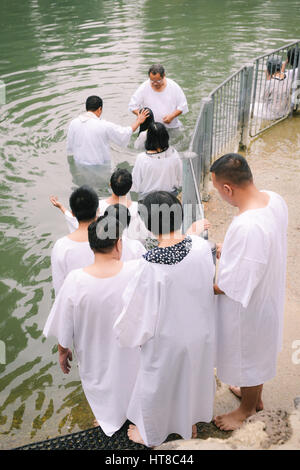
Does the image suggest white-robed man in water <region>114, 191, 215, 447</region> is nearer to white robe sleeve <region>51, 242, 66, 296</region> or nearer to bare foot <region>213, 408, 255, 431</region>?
bare foot <region>213, 408, 255, 431</region>

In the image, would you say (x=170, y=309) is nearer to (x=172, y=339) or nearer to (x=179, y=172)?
(x=172, y=339)

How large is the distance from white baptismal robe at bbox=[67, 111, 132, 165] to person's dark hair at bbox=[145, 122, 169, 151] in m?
1.52

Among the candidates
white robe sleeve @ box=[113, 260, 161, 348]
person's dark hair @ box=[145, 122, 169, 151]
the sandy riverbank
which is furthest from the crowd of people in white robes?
person's dark hair @ box=[145, 122, 169, 151]

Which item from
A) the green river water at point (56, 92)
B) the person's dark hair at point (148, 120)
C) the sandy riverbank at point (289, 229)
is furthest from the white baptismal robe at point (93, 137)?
the sandy riverbank at point (289, 229)

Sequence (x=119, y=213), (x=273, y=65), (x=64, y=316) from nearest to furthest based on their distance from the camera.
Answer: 1. (x=64, y=316)
2. (x=119, y=213)
3. (x=273, y=65)

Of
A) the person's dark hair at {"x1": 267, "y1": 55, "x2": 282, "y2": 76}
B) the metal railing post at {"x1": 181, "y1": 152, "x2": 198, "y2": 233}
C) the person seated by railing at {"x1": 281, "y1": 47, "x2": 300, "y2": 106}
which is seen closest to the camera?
the metal railing post at {"x1": 181, "y1": 152, "x2": 198, "y2": 233}

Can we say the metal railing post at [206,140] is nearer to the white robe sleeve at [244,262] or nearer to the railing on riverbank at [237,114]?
the railing on riverbank at [237,114]

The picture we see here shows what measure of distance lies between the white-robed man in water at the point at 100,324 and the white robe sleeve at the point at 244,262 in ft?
2.28

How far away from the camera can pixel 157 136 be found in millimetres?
5605

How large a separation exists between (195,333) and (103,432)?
1.37 meters

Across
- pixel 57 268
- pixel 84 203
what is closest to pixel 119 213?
pixel 84 203

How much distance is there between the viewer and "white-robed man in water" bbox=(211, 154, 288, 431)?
3186mm

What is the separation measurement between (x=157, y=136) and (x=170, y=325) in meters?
3.00

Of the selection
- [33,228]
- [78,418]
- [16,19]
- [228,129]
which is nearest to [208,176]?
[228,129]
